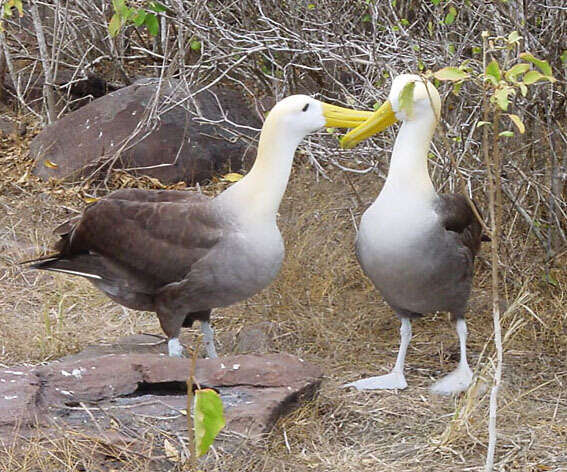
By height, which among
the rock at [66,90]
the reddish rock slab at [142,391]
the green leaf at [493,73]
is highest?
the green leaf at [493,73]

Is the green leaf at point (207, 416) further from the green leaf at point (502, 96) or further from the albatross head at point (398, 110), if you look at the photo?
the albatross head at point (398, 110)

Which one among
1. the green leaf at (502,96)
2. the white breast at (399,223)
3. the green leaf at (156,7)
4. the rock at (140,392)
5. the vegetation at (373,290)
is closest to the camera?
the green leaf at (502,96)

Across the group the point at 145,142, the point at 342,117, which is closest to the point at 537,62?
the point at 342,117

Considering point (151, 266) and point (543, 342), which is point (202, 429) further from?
point (543, 342)

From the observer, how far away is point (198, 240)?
356 centimetres

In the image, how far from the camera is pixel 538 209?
14.5ft

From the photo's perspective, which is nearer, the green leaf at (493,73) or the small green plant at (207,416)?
the small green plant at (207,416)

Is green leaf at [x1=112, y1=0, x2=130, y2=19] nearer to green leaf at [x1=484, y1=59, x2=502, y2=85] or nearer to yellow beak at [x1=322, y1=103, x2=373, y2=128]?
yellow beak at [x1=322, y1=103, x2=373, y2=128]

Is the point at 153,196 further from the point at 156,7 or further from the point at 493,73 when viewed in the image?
the point at 493,73

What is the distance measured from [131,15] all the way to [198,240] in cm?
114

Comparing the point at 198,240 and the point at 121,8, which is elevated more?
the point at 121,8

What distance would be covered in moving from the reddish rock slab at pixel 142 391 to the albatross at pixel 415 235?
0.47 meters

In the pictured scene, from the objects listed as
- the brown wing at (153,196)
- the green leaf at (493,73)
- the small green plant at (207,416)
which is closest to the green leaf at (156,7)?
the brown wing at (153,196)

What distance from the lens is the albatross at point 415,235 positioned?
3451mm
